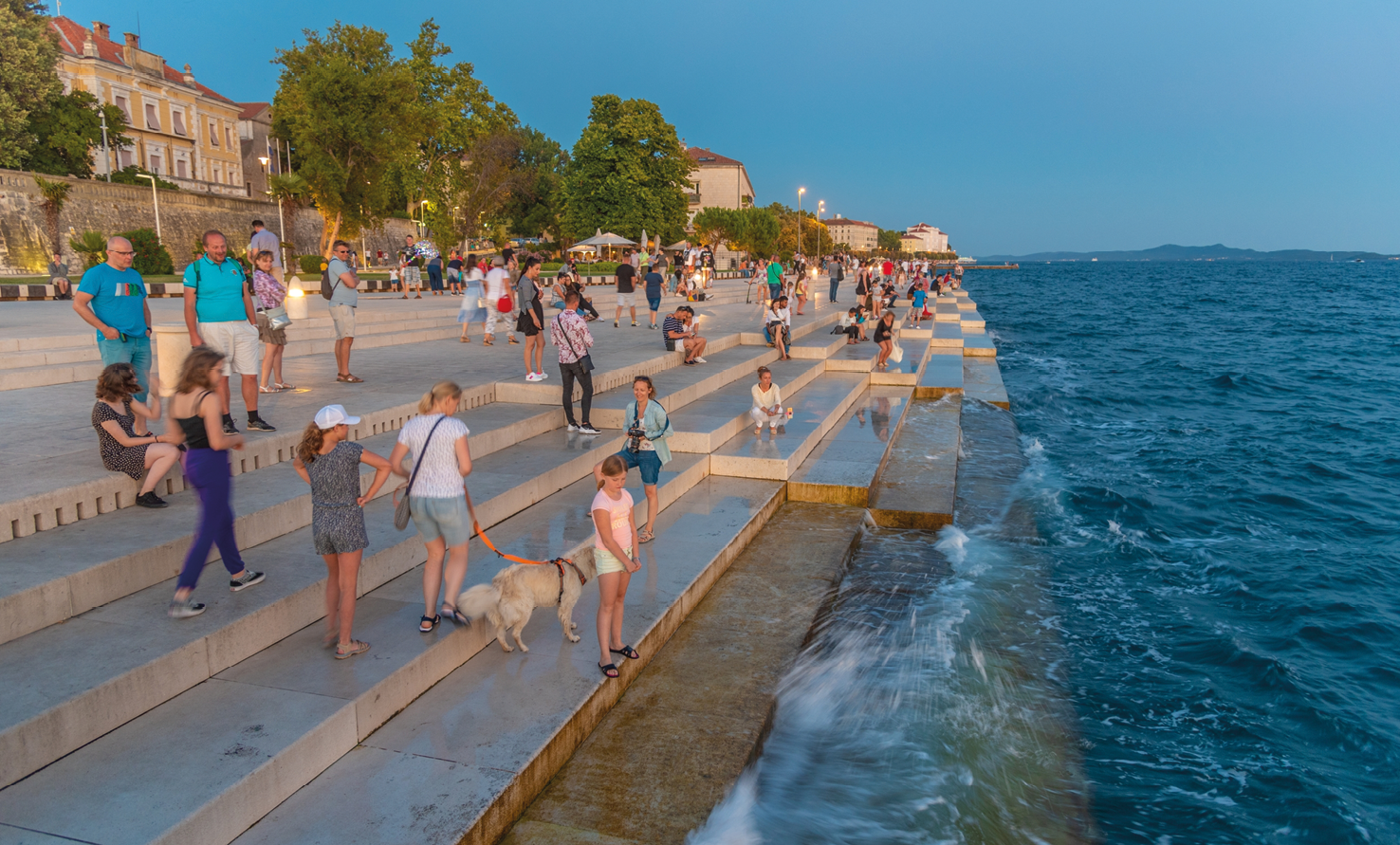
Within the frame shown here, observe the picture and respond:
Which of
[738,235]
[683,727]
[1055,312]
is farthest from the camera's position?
[738,235]

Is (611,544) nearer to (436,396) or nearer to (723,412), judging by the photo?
(436,396)

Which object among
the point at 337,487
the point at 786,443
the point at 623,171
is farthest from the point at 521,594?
the point at 623,171

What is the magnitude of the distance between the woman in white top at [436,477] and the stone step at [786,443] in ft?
17.5

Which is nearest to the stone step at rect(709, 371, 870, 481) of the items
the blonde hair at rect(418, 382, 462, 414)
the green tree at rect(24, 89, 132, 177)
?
the blonde hair at rect(418, 382, 462, 414)

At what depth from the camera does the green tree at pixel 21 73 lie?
3694 centimetres

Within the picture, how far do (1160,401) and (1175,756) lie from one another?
2076cm

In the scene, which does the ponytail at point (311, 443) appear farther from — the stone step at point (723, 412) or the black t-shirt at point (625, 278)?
the black t-shirt at point (625, 278)

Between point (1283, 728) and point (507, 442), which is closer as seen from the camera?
point (1283, 728)

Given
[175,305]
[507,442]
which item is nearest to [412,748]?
[507,442]

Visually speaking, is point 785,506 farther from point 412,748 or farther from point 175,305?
point 175,305

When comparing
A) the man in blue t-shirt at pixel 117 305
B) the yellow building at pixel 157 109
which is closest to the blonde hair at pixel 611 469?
the man in blue t-shirt at pixel 117 305

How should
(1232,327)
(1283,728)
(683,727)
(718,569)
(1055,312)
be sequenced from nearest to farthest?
(683,727) < (1283,728) < (718,569) < (1232,327) < (1055,312)

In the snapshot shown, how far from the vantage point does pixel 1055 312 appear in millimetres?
63438

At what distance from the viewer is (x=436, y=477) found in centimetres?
490
